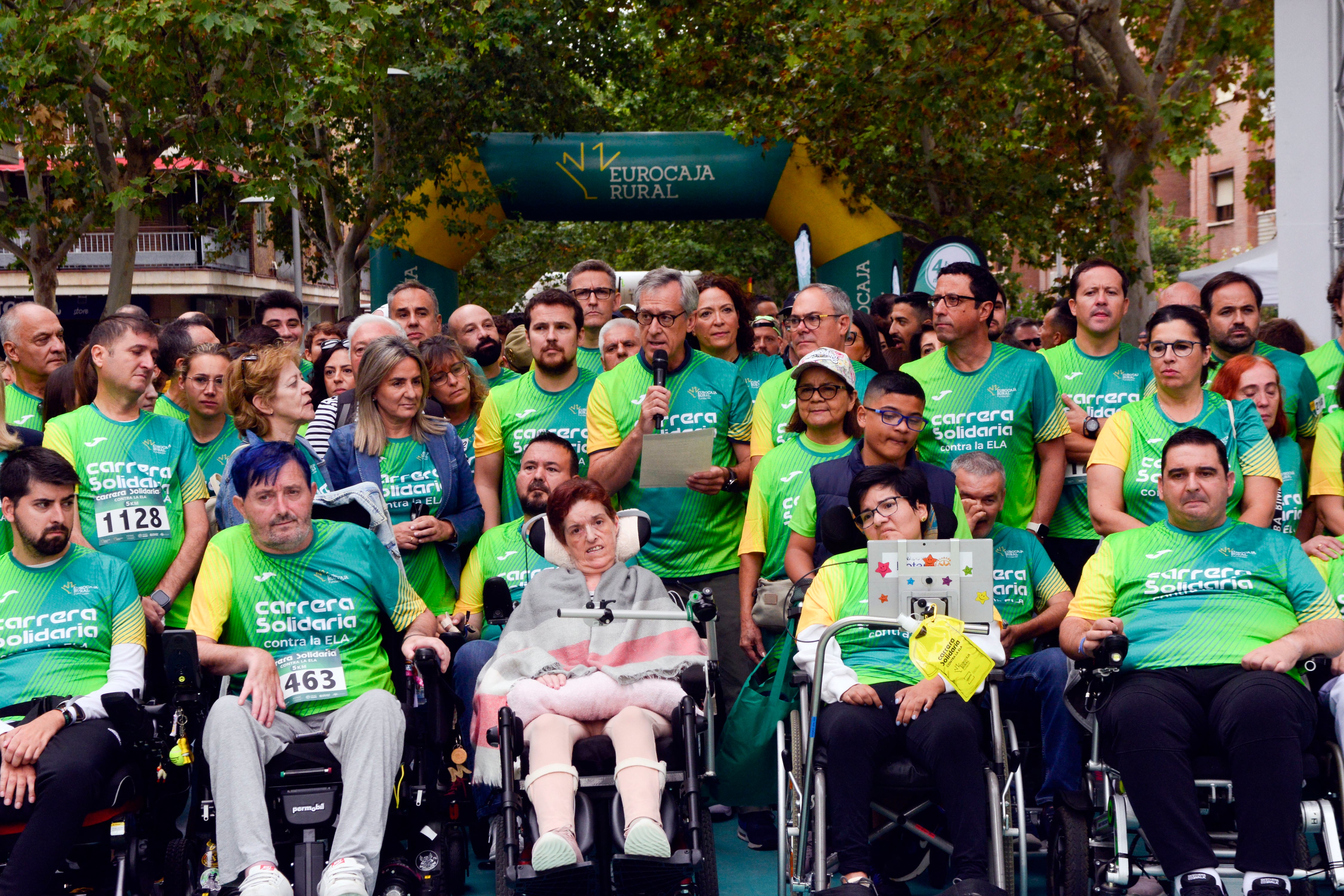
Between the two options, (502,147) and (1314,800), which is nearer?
(1314,800)

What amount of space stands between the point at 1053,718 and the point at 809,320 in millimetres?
1950

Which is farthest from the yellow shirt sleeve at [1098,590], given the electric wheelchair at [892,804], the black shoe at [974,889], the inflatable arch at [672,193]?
the inflatable arch at [672,193]

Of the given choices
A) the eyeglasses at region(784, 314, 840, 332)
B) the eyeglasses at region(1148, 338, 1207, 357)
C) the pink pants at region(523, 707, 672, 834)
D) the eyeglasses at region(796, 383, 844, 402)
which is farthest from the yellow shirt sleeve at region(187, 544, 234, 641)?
the eyeglasses at region(1148, 338, 1207, 357)

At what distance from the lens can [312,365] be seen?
7.18 m

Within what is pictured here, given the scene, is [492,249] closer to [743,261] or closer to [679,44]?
[743,261]

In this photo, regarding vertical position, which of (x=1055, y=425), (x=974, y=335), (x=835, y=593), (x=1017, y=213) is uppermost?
(x=1017, y=213)

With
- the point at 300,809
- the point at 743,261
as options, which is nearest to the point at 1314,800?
the point at 300,809

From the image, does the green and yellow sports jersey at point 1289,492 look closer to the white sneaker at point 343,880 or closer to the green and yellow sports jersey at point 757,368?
the green and yellow sports jersey at point 757,368

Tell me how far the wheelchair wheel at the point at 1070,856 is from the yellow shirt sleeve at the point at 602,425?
2.33 m

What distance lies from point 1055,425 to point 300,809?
3.15 metres

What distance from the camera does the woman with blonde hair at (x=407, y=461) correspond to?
5.39 m

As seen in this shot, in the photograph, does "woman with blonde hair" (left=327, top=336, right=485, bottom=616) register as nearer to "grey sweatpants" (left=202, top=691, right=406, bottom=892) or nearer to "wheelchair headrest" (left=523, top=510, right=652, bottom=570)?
"wheelchair headrest" (left=523, top=510, right=652, bottom=570)

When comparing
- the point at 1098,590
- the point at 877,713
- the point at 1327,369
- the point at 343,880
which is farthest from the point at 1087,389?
the point at 343,880

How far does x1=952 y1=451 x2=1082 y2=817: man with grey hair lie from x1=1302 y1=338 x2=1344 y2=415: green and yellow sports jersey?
4.83 ft
